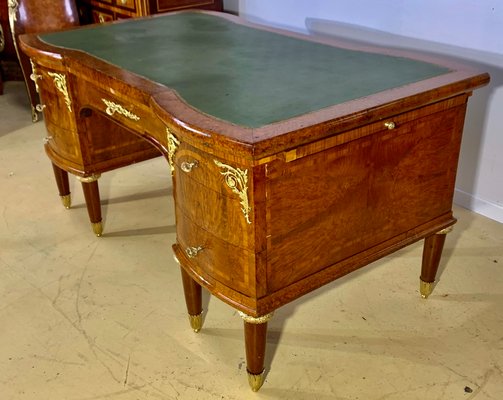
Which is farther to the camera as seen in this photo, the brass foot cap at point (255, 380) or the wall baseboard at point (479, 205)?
the wall baseboard at point (479, 205)

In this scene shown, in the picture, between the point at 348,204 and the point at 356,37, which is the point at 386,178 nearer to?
the point at 348,204

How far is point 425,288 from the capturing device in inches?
75.5

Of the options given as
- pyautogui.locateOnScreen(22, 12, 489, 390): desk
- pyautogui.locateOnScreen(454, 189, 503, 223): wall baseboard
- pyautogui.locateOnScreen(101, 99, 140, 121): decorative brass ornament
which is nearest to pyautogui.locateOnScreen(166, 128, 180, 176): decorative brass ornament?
pyautogui.locateOnScreen(22, 12, 489, 390): desk

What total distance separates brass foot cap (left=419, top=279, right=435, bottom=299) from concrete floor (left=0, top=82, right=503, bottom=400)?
0.02m

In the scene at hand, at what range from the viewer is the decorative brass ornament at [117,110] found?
69.1 inches

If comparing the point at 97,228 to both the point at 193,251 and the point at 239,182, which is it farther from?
the point at 239,182

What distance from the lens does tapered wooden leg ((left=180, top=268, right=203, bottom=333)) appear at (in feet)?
5.56

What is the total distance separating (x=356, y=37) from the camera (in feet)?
8.53

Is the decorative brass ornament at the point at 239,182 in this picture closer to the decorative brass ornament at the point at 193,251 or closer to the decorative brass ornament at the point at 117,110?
the decorative brass ornament at the point at 193,251

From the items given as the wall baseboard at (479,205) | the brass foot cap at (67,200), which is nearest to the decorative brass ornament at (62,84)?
the brass foot cap at (67,200)

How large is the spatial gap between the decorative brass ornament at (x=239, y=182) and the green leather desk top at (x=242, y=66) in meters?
0.10

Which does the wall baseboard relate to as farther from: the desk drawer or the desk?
the desk drawer

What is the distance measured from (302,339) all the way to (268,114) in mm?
750

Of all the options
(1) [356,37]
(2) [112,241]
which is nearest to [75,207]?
(2) [112,241]
